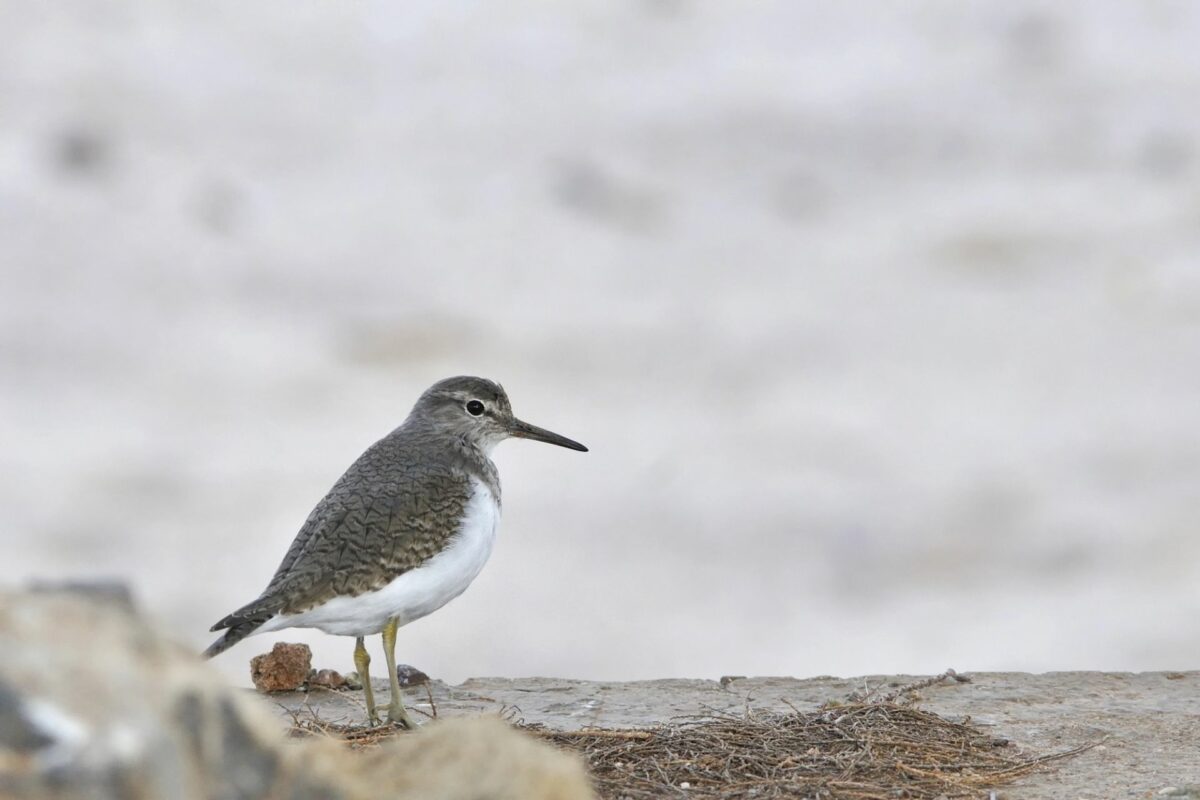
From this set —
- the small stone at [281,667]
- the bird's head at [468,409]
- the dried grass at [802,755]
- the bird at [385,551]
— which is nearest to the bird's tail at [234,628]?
the bird at [385,551]

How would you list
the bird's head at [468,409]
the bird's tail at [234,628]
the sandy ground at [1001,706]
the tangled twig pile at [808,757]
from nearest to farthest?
the tangled twig pile at [808,757] < the sandy ground at [1001,706] < the bird's tail at [234,628] < the bird's head at [468,409]

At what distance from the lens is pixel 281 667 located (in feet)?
30.0

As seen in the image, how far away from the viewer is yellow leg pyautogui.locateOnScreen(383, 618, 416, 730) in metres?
8.20

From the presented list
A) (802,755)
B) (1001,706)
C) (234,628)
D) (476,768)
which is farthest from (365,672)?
(476,768)

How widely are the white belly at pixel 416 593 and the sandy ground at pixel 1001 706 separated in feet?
1.67

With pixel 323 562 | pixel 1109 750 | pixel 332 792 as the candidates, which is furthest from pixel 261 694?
pixel 332 792

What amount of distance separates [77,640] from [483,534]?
5.15m

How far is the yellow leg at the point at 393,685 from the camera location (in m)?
8.20

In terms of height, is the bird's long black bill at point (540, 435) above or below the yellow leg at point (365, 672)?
above

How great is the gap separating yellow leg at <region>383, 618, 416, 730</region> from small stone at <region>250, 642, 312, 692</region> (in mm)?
947

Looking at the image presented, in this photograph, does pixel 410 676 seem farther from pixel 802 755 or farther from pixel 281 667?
pixel 802 755

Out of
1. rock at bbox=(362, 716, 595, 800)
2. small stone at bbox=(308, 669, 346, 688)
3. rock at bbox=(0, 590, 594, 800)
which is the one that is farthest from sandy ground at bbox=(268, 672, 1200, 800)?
rock at bbox=(0, 590, 594, 800)

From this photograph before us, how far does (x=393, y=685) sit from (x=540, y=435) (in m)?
2.24

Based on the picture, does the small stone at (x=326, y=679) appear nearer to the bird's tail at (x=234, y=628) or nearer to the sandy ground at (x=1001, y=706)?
the sandy ground at (x=1001, y=706)
